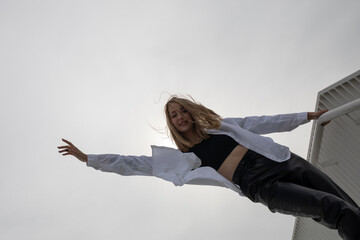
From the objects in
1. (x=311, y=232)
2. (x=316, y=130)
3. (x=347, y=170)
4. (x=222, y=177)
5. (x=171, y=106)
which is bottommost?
A: (x=311, y=232)

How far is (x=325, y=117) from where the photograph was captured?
9.51ft

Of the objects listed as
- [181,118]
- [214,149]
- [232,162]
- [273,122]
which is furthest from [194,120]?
[273,122]

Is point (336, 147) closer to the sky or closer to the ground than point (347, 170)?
closer to the sky

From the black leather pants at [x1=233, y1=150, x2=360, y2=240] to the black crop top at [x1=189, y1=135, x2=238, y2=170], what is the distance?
20cm

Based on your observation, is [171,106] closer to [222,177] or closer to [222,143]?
[222,143]

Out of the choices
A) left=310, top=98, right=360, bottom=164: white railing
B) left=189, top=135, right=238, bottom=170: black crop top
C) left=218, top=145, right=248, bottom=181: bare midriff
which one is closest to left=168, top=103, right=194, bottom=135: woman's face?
left=189, top=135, right=238, bottom=170: black crop top

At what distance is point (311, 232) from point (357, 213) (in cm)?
204

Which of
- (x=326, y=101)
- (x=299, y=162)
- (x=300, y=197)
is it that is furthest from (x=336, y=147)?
(x=300, y=197)

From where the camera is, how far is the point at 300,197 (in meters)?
2.18

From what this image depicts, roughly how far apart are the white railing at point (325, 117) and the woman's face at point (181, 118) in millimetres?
1204

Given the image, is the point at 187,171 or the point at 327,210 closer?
the point at 327,210

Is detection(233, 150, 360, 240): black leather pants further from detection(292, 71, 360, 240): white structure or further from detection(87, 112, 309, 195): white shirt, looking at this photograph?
detection(292, 71, 360, 240): white structure

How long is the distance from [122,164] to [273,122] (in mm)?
1462

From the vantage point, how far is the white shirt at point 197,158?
2691 mm
